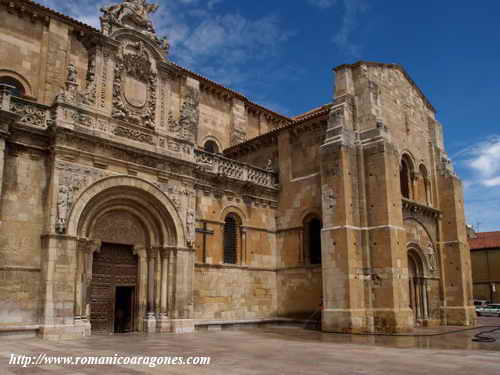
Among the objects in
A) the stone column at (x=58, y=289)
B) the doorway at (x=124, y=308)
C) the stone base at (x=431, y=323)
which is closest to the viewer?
the stone column at (x=58, y=289)

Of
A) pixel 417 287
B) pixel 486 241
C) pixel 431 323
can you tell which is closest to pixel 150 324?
pixel 417 287

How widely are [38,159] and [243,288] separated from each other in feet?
33.6

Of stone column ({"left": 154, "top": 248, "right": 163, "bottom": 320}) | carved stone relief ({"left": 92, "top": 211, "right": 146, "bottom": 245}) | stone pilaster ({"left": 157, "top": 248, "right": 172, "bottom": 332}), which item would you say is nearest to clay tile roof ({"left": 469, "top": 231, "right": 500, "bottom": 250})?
stone pilaster ({"left": 157, "top": 248, "right": 172, "bottom": 332})

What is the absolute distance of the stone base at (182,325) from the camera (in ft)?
57.3

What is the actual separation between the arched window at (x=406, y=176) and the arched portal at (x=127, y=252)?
37.3 feet

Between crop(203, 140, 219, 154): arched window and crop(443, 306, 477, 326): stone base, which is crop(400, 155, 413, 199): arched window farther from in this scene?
crop(203, 140, 219, 154): arched window

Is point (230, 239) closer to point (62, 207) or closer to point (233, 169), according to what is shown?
point (233, 169)

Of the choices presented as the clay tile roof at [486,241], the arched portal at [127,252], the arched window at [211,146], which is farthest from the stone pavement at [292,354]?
the clay tile roof at [486,241]

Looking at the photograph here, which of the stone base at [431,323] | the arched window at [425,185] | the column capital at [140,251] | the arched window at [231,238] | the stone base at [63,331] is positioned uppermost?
the arched window at [425,185]

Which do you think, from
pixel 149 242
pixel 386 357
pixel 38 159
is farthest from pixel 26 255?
pixel 386 357

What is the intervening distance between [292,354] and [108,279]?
843cm

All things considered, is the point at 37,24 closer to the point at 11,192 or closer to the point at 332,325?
the point at 11,192

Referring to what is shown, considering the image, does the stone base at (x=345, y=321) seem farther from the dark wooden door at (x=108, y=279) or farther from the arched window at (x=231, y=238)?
the dark wooden door at (x=108, y=279)

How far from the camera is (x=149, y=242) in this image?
59.7ft
